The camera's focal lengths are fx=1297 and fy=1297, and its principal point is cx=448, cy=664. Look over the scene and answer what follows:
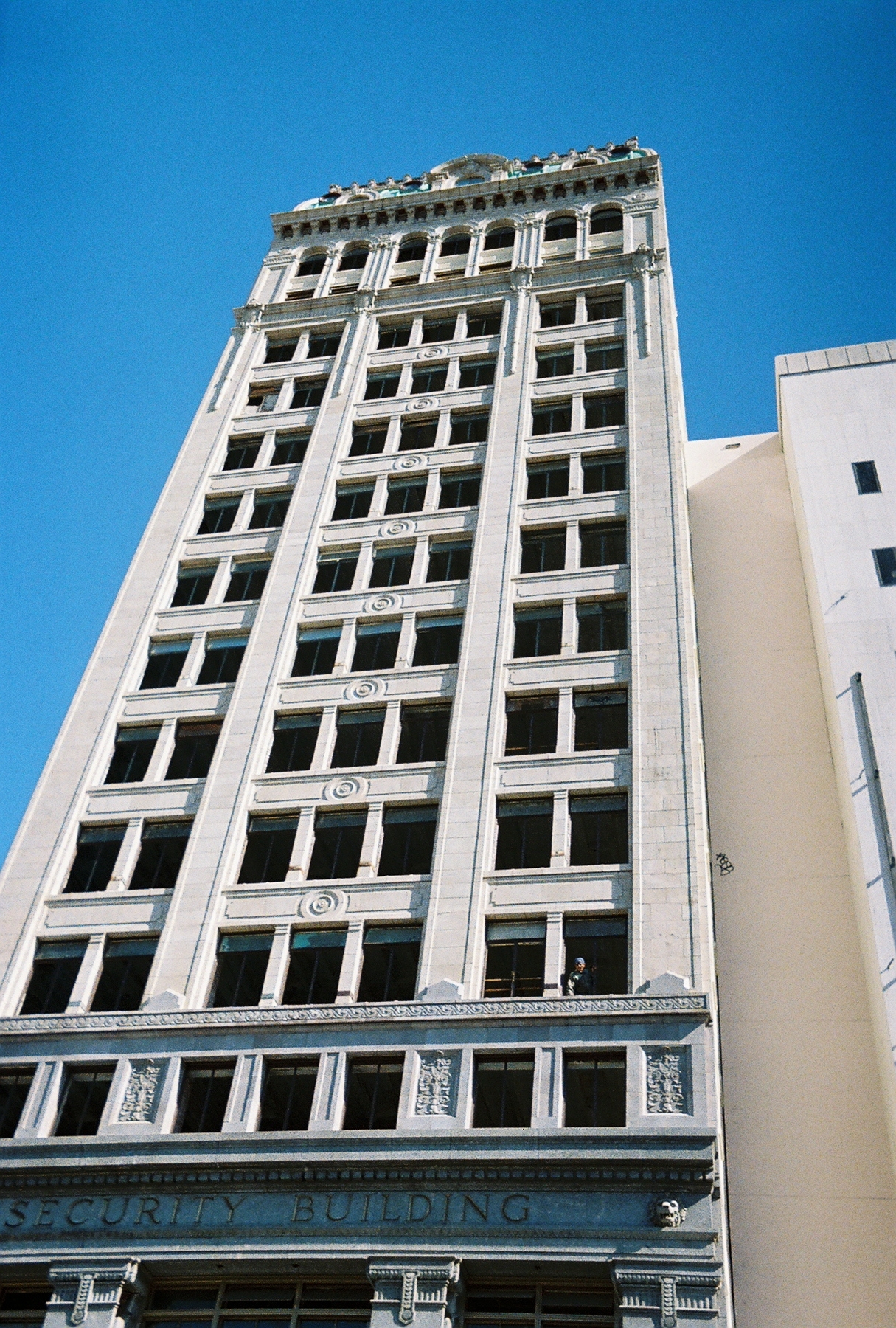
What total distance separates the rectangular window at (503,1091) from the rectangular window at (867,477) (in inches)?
922

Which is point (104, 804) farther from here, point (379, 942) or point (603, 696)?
point (603, 696)

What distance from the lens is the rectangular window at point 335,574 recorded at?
1612 inches

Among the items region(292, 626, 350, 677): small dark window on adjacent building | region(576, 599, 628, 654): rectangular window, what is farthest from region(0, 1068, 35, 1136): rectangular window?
region(576, 599, 628, 654): rectangular window

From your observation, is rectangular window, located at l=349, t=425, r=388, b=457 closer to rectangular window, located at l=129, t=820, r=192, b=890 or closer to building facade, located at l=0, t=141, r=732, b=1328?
building facade, located at l=0, t=141, r=732, b=1328

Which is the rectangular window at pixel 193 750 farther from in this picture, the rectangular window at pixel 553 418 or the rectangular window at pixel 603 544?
the rectangular window at pixel 553 418

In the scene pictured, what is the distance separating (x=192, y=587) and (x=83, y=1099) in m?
18.2

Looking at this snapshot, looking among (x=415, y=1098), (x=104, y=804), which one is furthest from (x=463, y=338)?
(x=415, y=1098)

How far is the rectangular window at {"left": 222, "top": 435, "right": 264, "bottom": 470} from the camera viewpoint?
4716 centimetres

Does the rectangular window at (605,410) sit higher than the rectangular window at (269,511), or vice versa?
the rectangular window at (605,410)

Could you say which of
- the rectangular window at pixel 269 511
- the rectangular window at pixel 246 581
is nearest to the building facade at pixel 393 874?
the rectangular window at pixel 269 511

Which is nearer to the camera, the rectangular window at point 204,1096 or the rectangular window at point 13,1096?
the rectangular window at point 204,1096

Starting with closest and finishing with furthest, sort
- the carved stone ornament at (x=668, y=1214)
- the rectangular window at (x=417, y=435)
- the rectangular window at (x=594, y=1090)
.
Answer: the carved stone ornament at (x=668, y=1214)
the rectangular window at (x=594, y=1090)
the rectangular window at (x=417, y=435)

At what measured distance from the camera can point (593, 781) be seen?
108 ft

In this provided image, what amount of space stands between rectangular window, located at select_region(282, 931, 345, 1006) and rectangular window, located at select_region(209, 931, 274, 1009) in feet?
2.18
